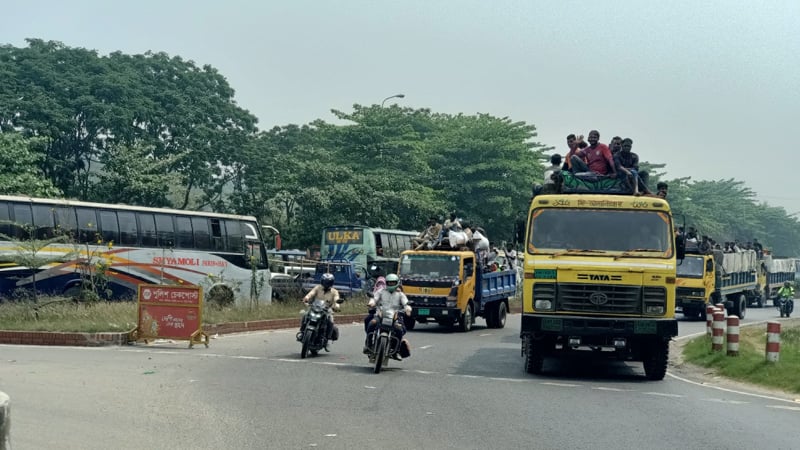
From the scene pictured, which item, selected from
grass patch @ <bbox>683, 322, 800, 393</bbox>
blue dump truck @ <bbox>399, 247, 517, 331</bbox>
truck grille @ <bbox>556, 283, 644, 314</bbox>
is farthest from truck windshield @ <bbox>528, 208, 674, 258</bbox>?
blue dump truck @ <bbox>399, 247, 517, 331</bbox>

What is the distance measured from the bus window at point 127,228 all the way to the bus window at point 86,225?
2.74ft

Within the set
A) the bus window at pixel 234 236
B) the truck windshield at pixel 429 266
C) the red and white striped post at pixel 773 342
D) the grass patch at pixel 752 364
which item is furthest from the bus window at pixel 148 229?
the red and white striped post at pixel 773 342

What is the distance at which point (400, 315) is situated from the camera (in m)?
15.1

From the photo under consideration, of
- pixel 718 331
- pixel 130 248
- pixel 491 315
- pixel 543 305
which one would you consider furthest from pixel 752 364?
pixel 130 248

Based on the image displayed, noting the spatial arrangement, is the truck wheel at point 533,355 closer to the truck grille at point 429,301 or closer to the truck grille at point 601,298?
the truck grille at point 601,298

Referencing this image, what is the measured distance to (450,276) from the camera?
23594 mm

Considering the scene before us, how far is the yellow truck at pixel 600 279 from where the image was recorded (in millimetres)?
14055

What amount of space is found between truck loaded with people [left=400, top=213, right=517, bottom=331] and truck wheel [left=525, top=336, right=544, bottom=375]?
26.9 feet

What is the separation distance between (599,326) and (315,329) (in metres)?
4.95

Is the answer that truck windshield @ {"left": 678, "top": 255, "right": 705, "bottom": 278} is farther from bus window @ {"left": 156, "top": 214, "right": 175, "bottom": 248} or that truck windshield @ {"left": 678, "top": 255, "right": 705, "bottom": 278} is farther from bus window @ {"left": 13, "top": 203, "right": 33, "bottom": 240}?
bus window @ {"left": 13, "top": 203, "right": 33, "bottom": 240}

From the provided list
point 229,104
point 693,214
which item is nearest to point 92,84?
point 229,104

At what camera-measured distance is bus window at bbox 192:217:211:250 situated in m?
29.7

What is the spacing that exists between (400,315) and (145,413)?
5870 mm

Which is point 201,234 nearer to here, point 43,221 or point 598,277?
point 43,221
